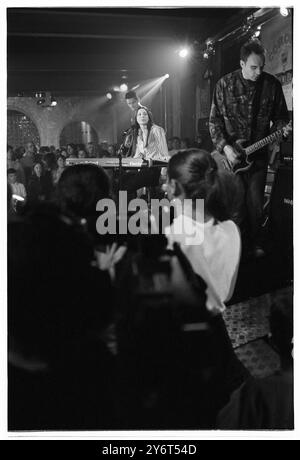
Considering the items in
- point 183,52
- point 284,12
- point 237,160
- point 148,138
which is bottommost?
point 237,160

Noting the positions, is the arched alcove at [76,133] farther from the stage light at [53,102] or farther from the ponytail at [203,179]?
the ponytail at [203,179]

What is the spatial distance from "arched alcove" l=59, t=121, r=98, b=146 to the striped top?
221 millimetres

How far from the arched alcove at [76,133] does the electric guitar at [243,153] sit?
2.02 feet

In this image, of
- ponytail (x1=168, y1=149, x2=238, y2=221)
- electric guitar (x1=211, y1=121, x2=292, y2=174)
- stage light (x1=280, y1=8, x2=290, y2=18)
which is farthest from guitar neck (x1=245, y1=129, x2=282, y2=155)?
stage light (x1=280, y1=8, x2=290, y2=18)

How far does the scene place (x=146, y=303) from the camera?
92.4 inches

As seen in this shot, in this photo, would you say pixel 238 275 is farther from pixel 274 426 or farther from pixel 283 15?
pixel 283 15

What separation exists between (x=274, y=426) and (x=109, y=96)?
5.92ft

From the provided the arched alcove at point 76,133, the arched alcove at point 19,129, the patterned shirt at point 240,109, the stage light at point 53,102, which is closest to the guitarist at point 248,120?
the patterned shirt at point 240,109

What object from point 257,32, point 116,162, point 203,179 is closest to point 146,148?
point 116,162

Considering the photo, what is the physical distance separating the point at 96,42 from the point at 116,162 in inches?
23.5

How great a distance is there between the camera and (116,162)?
8.05 ft

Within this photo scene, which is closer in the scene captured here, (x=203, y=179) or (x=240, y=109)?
(x=203, y=179)

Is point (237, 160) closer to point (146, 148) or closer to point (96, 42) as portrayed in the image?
point (146, 148)

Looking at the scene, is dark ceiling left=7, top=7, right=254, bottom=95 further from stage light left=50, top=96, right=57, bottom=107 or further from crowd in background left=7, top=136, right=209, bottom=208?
crowd in background left=7, top=136, right=209, bottom=208
